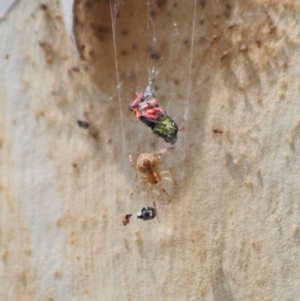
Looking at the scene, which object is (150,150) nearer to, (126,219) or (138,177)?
(138,177)

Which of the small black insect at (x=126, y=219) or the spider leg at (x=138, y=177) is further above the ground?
the spider leg at (x=138, y=177)

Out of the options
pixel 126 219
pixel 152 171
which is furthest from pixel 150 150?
pixel 126 219

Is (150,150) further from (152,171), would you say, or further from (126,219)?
(126,219)

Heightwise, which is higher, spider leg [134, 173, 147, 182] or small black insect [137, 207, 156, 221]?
spider leg [134, 173, 147, 182]

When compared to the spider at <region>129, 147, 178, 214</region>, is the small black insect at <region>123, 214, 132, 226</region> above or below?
below

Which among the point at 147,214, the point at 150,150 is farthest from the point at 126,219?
the point at 150,150

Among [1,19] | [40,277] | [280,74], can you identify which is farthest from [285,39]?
[40,277]

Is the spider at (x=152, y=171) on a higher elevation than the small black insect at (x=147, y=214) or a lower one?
higher

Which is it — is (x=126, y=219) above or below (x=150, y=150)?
below

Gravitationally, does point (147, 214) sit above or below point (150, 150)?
below

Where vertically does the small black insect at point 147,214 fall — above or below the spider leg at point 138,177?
below

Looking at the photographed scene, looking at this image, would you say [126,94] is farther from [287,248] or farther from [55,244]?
[287,248]

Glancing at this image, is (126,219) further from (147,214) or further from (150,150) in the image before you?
(150,150)
